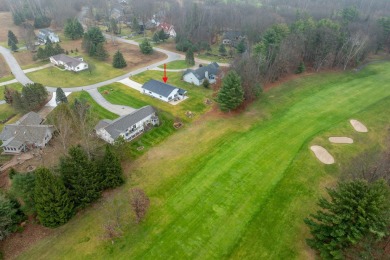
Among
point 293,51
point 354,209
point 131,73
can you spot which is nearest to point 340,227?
point 354,209

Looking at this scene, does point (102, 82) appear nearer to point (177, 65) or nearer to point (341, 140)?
point (177, 65)

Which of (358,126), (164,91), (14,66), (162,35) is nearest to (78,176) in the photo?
(164,91)

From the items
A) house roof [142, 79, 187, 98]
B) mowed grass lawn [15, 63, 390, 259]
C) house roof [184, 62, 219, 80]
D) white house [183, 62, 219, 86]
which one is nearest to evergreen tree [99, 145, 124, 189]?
mowed grass lawn [15, 63, 390, 259]

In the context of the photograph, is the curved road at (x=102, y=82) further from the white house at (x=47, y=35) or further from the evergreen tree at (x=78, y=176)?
the evergreen tree at (x=78, y=176)

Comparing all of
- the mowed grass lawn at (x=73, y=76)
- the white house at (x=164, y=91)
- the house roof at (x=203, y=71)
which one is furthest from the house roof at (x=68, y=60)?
the house roof at (x=203, y=71)

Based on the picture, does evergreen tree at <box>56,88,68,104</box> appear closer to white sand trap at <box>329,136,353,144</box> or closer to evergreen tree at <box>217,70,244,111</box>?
evergreen tree at <box>217,70,244,111</box>
